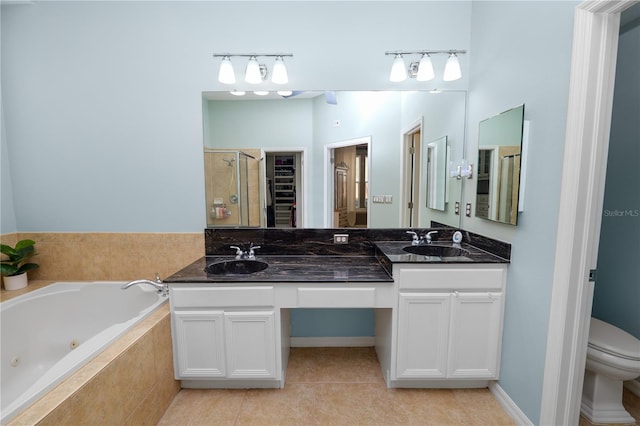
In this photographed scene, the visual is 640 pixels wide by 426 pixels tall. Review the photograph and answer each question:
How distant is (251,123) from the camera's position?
2.11 metres

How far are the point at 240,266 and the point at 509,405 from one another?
6.16 ft

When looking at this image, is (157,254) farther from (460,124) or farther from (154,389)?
(460,124)

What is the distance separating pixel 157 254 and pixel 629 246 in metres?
3.37

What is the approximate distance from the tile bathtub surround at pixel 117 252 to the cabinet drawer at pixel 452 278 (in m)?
1.55

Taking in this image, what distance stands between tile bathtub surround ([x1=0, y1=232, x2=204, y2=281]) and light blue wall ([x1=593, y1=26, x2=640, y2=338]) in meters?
2.97

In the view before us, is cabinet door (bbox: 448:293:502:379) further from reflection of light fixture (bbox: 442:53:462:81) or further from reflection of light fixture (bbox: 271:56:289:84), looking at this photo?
reflection of light fixture (bbox: 271:56:289:84)

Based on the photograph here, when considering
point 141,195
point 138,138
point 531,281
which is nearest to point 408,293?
point 531,281

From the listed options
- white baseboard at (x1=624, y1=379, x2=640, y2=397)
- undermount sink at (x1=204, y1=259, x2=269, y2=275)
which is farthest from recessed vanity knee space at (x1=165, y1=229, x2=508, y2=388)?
white baseboard at (x1=624, y1=379, x2=640, y2=397)

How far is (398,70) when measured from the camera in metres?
1.99

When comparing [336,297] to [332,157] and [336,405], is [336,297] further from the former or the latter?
[332,157]

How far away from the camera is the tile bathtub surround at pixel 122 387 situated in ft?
3.42

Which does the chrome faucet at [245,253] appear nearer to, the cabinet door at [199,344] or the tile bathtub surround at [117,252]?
the tile bathtub surround at [117,252]

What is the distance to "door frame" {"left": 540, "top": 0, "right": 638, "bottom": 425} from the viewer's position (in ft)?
3.79

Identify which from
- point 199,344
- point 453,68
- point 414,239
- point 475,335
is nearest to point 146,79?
point 199,344
